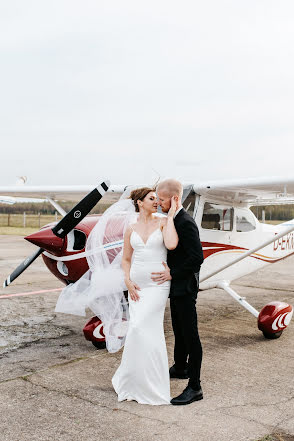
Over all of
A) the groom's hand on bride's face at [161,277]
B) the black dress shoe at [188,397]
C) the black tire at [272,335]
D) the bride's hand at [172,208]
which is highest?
the bride's hand at [172,208]

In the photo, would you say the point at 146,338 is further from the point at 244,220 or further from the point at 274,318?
the point at 244,220

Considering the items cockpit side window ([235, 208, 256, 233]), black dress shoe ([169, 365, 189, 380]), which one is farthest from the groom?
cockpit side window ([235, 208, 256, 233])

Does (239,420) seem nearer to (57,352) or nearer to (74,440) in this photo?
(74,440)

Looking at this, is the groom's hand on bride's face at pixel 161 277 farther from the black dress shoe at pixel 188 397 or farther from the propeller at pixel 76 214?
the propeller at pixel 76 214

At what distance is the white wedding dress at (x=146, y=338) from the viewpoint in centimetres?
346

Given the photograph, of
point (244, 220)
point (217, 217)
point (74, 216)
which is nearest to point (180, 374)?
point (74, 216)

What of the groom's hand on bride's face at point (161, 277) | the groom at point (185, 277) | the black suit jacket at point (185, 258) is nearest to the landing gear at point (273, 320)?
the groom at point (185, 277)

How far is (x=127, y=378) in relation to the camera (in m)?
3.52

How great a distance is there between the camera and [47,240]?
4625mm

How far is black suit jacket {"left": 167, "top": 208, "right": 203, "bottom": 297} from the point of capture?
3.41 meters

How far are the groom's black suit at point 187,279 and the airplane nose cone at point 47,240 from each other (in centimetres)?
154

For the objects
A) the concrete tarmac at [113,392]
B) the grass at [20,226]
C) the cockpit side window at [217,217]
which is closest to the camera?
the concrete tarmac at [113,392]

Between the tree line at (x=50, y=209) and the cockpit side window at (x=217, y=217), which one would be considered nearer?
the cockpit side window at (x=217, y=217)

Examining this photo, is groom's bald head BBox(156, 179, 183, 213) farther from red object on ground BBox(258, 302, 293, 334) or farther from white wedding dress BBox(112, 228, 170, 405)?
red object on ground BBox(258, 302, 293, 334)
